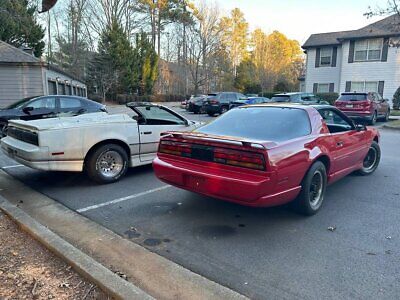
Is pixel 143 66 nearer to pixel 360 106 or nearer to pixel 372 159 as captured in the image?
pixel 360 106

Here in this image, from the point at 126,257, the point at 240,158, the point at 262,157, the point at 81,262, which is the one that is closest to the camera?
the point at 81,262

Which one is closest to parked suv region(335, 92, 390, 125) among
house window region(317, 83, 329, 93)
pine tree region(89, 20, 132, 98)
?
house window region(317, 83, 329, 93)

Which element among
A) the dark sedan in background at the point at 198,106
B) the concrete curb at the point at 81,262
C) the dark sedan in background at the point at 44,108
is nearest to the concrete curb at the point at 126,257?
the concrete curb at the point at 81,262

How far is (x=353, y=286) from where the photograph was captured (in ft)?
9.11

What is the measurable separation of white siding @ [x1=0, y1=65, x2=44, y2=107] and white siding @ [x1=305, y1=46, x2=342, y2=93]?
21.2 meters

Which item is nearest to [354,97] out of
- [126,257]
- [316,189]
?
[316,189]

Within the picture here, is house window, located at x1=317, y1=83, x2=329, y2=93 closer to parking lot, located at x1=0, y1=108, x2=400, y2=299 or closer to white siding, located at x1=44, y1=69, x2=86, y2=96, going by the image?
white siding, located at x1=44, y1=69, x2=86, y2=96

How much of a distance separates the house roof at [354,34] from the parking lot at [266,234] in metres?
21.7

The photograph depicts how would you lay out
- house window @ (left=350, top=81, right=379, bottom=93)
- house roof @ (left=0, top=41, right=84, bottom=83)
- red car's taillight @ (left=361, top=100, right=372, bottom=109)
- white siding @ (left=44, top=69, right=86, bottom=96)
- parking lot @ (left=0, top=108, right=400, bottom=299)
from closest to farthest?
parking lot @ (left=0, top=108, right=400, bottom=299) → red car's taillight @ (left=361, top=100, right=372, bottom=109) → house roof @ (left=0, top=41, right=84, bottom=83) → white siding @ (left=44, top=69, right=86, bottom=96) → house window @ (left=350, top=81, right=379, bottom=93)

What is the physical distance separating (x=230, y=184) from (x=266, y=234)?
754 millimetres

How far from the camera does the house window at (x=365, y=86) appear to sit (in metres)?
24.8

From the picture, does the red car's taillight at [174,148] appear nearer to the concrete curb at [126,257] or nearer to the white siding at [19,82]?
the concrete curb at [126,257]

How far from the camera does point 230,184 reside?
12.1ft

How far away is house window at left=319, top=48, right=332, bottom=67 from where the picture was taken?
27.4m
